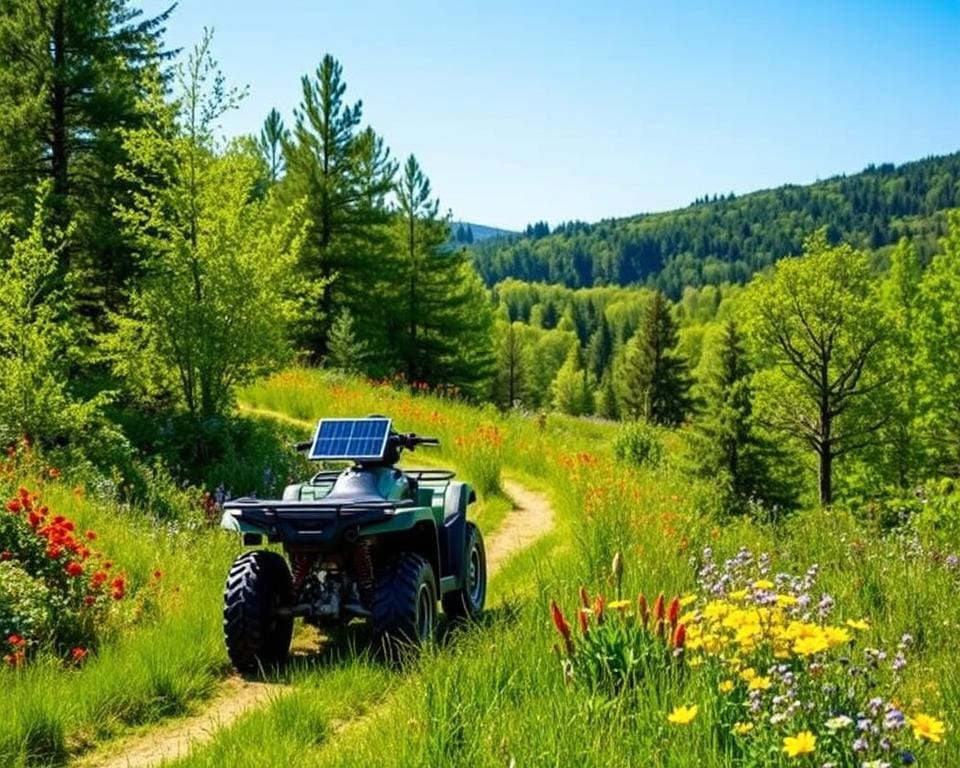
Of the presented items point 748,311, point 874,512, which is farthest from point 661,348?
point 874,512

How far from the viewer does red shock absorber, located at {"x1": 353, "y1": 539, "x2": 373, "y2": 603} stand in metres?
6.07

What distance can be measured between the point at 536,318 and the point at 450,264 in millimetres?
134368

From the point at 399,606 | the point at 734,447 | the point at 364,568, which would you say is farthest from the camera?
the point at 734,447

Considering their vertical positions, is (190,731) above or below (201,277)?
below

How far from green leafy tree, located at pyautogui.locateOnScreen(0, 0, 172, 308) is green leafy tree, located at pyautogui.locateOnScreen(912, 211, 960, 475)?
22586 mm

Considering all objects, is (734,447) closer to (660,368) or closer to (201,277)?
(201,277)

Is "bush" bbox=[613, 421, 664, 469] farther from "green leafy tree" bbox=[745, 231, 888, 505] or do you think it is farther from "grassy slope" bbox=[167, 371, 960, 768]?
"grassy slope" bbox=[167, 371, 960, 768]

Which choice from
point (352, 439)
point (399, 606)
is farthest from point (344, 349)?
point (399, 606)

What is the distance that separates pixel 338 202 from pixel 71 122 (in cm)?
1359

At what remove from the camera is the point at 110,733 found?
16.8 feet

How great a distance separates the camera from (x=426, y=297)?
31.3 metres

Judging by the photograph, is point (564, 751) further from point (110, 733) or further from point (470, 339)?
point (470, 339)

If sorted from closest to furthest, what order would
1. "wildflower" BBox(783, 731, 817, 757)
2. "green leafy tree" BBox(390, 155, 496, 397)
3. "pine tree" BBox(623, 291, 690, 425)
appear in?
"wildflower" BBox(783, 731, 817, 757) < "green leafy tree" BBox(390, 155, 496, 397) < "pine tree" BBox(623, 291, 690, 425)

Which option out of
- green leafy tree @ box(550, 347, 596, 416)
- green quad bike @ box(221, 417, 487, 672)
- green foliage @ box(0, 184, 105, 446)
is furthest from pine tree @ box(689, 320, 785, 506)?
green leafy tree @ box(550, 347, 596, 416)
